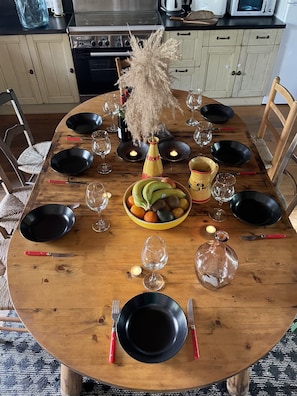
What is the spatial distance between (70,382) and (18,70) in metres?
3.15

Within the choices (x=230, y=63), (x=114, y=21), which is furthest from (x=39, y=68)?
(x=230, y=63)

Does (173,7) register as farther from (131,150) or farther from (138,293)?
(138,293)

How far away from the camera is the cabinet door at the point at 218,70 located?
3439 mm

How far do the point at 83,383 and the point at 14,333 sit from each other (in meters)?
0.53

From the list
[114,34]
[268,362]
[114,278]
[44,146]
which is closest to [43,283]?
[114,278]

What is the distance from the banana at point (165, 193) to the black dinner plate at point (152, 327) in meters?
0.43

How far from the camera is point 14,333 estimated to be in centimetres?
188

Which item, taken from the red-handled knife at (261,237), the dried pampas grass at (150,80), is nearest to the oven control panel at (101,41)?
the dried pampas grass at (150,80)

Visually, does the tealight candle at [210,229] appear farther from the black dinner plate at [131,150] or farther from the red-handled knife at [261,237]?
the black dinner plate at [131,150]

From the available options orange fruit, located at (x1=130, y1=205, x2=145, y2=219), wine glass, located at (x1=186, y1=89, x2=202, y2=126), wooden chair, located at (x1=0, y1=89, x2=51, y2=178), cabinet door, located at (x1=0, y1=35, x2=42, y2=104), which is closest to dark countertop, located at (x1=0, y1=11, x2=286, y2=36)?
cabinet door, located at (x1=0, y1=35, x2=42, y2=104)

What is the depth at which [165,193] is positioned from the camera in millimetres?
1408

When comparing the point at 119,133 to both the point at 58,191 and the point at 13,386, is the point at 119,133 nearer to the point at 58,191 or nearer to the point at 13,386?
the point at 58,191

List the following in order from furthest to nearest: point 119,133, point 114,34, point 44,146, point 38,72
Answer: point 38,72, point 114,34, point 44,146, point 119,133

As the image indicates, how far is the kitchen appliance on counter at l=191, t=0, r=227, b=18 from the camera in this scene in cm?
337
